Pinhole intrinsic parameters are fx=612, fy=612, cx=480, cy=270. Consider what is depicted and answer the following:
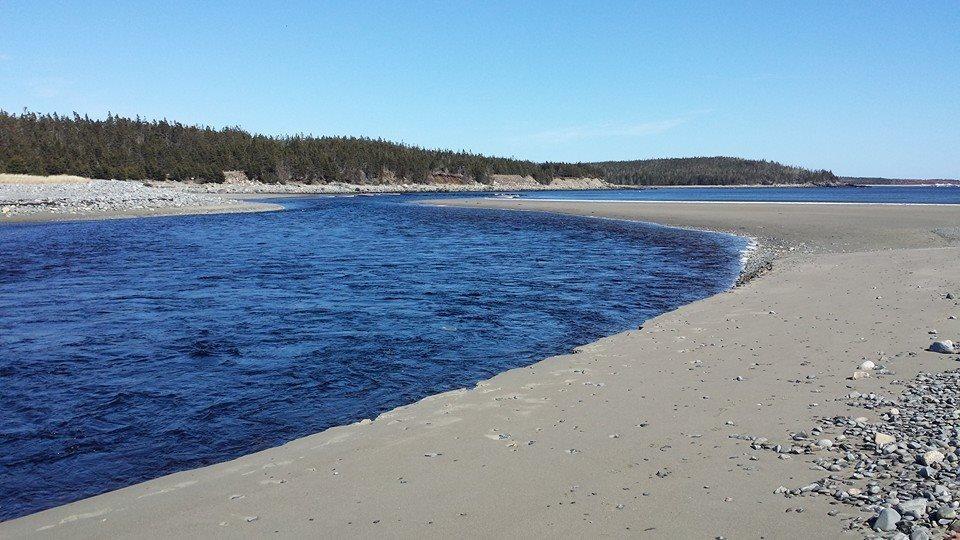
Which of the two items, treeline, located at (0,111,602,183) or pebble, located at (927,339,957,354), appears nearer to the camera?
pebble, located at (927,339,957,354)

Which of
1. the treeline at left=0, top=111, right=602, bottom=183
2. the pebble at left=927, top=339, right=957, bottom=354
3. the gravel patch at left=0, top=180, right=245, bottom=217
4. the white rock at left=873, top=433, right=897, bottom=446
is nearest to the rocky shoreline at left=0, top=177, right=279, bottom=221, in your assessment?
the gravel patch at left=0, top=180, right=245, bottom=217

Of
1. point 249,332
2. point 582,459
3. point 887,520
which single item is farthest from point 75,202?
point 887,520

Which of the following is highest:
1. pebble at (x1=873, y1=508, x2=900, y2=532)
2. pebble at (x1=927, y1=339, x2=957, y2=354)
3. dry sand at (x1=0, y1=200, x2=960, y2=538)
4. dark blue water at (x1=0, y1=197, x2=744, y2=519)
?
pebble at (x1=873, y1=508, x2=900, y2=532)

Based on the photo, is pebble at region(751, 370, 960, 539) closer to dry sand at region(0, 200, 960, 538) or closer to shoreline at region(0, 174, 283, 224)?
dry sand at region(0, 200, 960, 538)

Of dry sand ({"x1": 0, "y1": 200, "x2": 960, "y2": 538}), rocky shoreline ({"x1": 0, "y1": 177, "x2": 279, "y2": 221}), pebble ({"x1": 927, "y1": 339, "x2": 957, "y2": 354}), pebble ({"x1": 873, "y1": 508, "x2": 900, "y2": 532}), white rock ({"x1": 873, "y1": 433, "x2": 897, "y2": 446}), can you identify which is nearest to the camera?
pebble ({"x1": 873, "y1": 508, "x2": 900, "y2": 532})

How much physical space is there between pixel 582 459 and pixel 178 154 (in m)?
158

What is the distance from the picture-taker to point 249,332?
13.2 meters

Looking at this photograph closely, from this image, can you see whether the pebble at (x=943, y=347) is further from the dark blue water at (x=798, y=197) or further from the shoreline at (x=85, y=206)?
the dark blue water at (x=798, y=197)

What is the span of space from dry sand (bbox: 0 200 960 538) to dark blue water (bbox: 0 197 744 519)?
1071 millimetres

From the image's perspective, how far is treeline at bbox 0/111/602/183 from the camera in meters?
113

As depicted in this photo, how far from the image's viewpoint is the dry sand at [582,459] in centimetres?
510

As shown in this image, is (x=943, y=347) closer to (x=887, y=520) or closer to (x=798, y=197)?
(x=887, y=520)

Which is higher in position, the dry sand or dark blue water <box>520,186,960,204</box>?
dark blue water <box>520,186,960,204</box>

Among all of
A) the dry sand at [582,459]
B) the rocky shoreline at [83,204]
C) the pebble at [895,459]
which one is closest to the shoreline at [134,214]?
the rocky shoreline at [83,204]
